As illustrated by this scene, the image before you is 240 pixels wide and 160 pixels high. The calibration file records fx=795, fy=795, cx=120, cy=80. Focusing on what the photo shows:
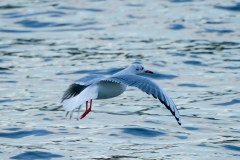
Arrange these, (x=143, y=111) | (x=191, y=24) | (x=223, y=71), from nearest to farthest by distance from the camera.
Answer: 1. (x=143, y=111)
2. (x=223, y=71)
3. (x=191, y=24)

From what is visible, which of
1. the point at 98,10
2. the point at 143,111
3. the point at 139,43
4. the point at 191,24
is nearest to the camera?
the point at 143,111

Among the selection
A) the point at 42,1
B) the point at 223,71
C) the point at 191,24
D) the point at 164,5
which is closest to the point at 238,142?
the point at 223,71

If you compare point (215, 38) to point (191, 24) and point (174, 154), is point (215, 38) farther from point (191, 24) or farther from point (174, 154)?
point (174, 154)

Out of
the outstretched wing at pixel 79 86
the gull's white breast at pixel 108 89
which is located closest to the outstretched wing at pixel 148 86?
the gull's white breast at pixel 108 89

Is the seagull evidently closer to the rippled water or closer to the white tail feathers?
the white tail feathers

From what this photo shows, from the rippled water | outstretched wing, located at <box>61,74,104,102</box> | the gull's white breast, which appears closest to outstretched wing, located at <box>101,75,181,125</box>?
the gull's white breast

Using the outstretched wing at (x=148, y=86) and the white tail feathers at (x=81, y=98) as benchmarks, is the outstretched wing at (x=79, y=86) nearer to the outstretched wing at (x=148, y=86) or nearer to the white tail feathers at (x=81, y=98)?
the white tail feathers at (x=81, y=98)

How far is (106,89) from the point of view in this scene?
11.6 metres

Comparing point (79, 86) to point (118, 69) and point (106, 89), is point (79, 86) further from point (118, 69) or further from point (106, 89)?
point (118, 69)

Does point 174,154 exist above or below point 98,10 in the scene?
below

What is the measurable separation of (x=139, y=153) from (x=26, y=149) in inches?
69.3

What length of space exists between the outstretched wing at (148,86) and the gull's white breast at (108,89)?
0.23 meters

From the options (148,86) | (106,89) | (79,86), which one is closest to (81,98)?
(106,89)

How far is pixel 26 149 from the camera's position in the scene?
1230cm
